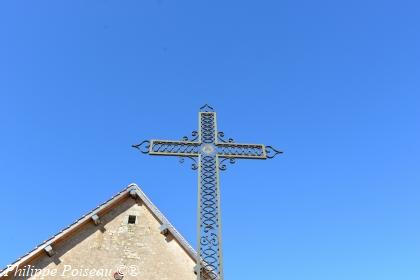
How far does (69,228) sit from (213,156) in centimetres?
711

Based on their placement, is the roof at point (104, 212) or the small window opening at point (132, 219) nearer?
the roof at point (104, 212)

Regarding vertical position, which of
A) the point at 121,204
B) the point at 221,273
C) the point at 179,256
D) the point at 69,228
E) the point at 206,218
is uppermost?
the point at 121,204

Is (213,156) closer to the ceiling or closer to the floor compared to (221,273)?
closer to the ceiling

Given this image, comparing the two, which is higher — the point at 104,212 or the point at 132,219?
the point at 104,212

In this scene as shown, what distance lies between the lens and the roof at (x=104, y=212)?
12.3 meters

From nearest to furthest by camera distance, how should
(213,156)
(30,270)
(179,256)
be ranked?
(213,156), (30,270), (179,256)

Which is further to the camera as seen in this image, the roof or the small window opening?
the small window opening

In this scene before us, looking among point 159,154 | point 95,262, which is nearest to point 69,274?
point 95,262

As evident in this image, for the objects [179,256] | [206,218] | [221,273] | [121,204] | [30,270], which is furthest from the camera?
[121,204]

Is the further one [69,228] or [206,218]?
[69,228]

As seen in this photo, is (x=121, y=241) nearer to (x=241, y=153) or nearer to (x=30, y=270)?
(x=30, y=270)

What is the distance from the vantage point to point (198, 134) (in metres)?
8.94

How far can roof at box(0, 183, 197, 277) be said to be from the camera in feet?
40.5

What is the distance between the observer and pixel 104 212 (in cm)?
1421
